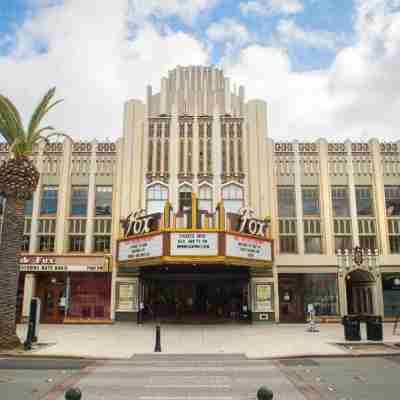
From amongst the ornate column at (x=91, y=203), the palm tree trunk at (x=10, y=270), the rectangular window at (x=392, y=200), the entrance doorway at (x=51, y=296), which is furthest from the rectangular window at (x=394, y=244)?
the palm tree trunk at (x=10, y=270)

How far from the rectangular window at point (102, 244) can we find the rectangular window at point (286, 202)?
13982mm

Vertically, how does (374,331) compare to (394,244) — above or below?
below

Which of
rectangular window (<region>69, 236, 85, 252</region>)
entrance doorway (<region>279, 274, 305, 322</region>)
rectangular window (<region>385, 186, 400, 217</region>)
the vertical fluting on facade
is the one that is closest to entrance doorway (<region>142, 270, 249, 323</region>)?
entrance doorway (<region>279, 274, 305, 322</region>)

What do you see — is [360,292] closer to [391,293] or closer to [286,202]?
[391,293]

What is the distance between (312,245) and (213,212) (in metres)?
8.46

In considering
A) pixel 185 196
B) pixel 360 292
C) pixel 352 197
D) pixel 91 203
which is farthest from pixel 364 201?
pixel 91 203

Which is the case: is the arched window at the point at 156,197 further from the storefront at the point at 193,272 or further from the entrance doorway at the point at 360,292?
the entrance doorway at the point at 360,292

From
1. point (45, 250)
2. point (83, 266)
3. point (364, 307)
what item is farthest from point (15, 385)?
point (364, 307)

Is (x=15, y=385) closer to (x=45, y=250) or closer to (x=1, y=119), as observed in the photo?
(x=1, y=119)

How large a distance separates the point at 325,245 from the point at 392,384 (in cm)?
2111

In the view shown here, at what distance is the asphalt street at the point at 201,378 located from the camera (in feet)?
34.3

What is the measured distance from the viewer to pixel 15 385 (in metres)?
11.4

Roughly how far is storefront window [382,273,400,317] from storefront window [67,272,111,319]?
21.4 metres

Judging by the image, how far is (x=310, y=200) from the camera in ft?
109
